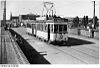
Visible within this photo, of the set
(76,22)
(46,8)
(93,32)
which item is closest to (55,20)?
(46,8)

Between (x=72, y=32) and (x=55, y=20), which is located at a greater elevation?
(x=55, y=20)

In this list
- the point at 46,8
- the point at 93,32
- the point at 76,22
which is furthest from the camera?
the point at 76,22

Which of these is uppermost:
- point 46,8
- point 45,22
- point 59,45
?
point 46,8

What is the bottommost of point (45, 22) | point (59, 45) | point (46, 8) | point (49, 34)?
point (59, 45)

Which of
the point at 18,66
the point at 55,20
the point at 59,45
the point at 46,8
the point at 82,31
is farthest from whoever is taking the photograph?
the point at 82,31

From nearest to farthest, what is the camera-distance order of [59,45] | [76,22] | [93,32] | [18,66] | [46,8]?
[18,66], [59,45], [46,8], [93,32], [76,22]

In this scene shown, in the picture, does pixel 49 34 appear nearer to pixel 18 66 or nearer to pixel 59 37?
pixel 59 37

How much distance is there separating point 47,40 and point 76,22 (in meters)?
38.8

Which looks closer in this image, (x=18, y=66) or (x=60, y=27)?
(x=18, y=66)

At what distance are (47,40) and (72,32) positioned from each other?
1931 cm

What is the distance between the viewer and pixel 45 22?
18.8 m

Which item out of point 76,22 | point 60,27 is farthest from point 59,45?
point 76,22

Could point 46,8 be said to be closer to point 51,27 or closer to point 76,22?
point 51,27

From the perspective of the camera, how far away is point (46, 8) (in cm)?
2033
